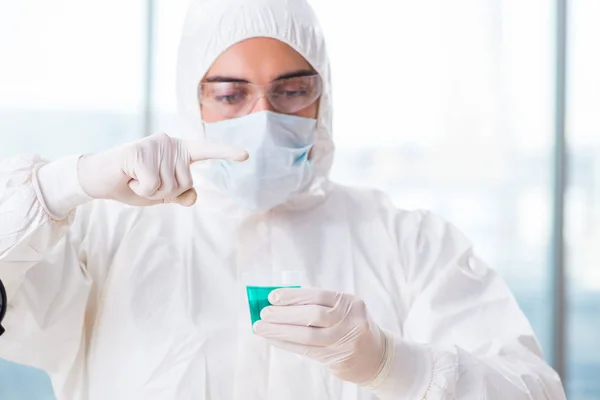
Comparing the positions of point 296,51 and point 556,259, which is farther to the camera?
point 556,259

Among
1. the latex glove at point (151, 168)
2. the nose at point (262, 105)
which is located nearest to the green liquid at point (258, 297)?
the latex glove at point (151, 168)

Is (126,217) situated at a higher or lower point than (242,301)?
higher

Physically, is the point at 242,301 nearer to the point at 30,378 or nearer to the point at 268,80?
the point at 268,80

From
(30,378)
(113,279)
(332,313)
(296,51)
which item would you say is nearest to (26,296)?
(113,279)

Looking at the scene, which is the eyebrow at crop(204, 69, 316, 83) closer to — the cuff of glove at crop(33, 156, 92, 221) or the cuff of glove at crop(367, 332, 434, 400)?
the cuff of glove at crop(33, 156, 92, 221)

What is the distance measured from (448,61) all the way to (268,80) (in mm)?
1768

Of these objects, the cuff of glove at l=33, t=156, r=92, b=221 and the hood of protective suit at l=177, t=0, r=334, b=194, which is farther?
the hood of protective suit at l=177, t=0, r=334, b=194

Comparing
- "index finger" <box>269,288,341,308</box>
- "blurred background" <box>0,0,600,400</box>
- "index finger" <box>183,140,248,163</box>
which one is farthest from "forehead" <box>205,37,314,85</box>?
"blurred background" <box>0,0,600,400</box>

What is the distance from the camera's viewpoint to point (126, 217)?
59.9 inches

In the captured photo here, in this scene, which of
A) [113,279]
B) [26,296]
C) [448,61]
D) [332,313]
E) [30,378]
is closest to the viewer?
[332,313]

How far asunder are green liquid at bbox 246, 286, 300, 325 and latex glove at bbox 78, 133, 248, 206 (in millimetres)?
200

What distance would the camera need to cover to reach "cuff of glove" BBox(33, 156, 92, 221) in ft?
4.09

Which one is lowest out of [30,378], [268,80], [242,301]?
[30,378]

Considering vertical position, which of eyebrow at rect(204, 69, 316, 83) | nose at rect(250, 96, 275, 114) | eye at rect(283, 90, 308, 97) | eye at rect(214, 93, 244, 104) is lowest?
nose at rect(250, 96, 275, 114)
